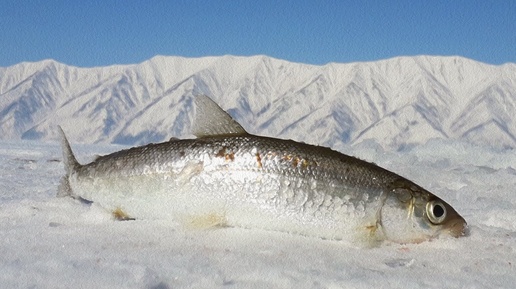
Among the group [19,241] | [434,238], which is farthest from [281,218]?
[19,241]

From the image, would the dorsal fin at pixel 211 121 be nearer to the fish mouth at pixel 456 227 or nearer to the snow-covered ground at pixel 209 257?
the snow-covered ground at pixel 209 257

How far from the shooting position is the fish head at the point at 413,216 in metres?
3.74

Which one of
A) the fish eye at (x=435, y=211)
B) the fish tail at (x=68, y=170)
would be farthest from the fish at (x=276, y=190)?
the fish tail at (x=68, y=170)

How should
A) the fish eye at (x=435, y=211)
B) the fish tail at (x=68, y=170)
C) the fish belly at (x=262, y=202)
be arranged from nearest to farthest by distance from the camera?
the fish eye at (x=435, y=211) < the fish belly at (x=262, y=202) < the fish tail at (x=68, y=170)

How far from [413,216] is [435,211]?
15 centimetres

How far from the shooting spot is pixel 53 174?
10.4 metres

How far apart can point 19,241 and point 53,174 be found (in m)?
7.06

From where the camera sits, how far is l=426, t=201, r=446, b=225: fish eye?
3.73m

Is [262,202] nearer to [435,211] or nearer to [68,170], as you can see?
[435,211]

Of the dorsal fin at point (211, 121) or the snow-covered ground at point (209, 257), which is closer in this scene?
the snow-covered ground at point (209, 257)

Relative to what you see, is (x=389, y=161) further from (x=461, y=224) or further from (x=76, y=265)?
(x=76, y=265)

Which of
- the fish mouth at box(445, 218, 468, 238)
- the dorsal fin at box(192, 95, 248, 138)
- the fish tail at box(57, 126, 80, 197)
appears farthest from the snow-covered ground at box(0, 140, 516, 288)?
the dorsal fin at box(192, 95, 248, 138)

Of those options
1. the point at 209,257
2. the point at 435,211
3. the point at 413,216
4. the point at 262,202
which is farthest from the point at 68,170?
the point at 435,211

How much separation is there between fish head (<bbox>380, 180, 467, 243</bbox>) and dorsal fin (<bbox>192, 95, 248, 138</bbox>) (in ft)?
3.79
